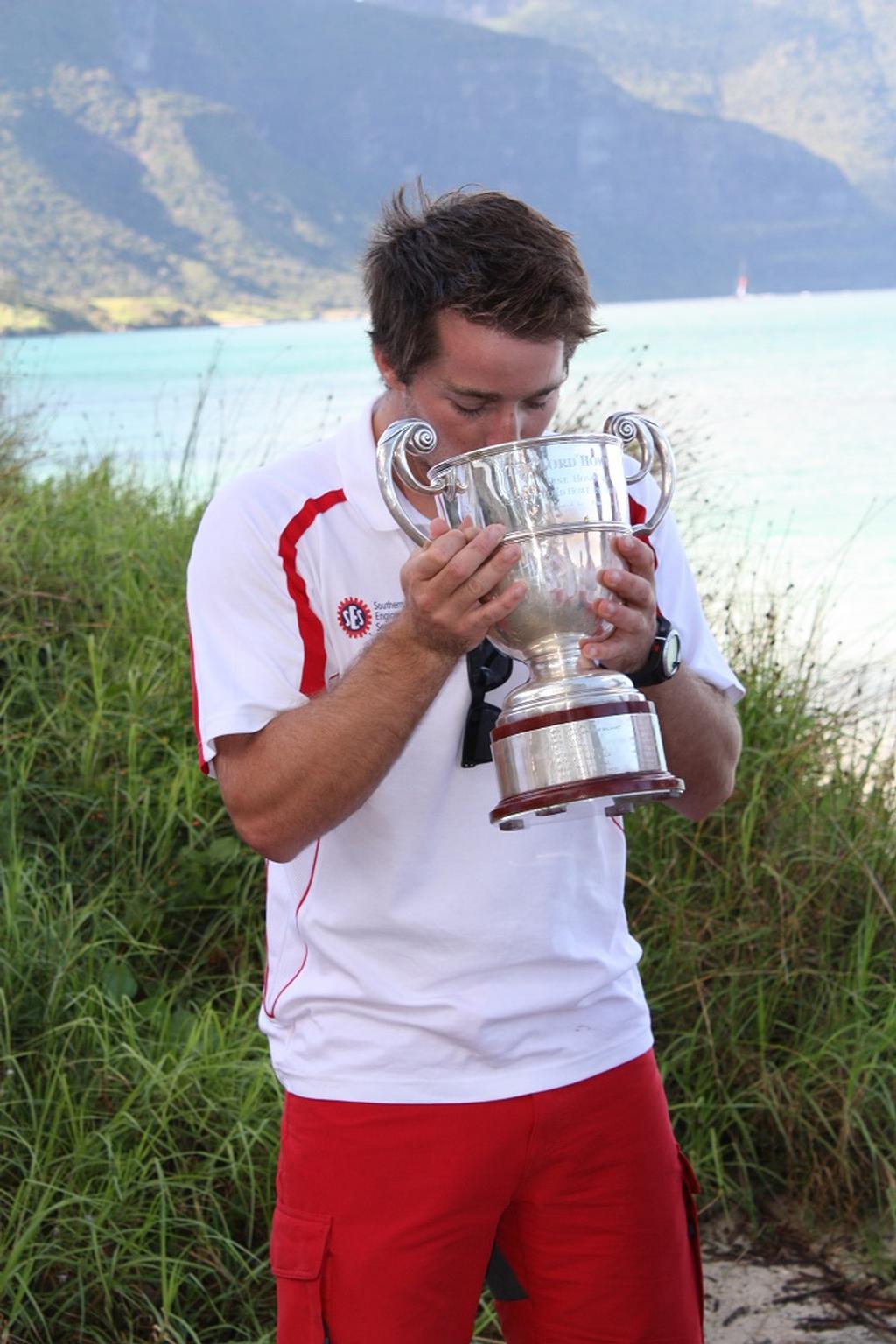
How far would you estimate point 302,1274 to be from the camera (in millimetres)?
1812

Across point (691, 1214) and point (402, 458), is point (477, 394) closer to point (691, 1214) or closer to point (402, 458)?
point (402, 458)

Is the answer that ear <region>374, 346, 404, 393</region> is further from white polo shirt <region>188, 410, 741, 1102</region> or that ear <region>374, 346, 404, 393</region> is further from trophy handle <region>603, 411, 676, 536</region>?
trophy handle <region>603, 411, 676, 536</region>

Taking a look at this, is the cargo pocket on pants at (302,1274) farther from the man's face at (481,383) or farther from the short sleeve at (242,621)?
the man's face at (481,383)

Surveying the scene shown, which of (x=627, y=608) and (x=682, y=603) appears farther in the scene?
(x=682, y=603)

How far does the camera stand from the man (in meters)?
1.79

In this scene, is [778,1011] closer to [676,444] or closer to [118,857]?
[118,857]

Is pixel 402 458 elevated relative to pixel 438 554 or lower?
elevated

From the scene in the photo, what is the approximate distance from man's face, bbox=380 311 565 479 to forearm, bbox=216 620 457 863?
0.36m

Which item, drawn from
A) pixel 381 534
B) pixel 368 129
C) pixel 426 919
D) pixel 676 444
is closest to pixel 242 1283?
pixel 426 919

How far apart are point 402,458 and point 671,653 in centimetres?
43

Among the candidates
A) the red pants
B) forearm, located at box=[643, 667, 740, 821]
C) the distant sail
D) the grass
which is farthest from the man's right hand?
the distant sail

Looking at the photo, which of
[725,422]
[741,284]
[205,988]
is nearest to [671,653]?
[205,988]

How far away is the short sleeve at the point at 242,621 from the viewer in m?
1.78

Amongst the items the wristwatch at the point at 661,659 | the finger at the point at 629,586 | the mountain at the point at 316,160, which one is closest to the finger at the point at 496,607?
the finger at the point at 629,586
